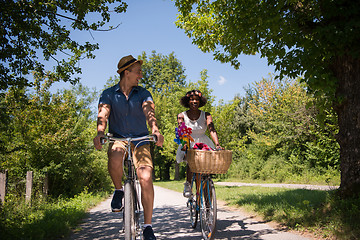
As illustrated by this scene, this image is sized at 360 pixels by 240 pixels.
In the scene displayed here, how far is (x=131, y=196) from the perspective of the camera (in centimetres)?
319

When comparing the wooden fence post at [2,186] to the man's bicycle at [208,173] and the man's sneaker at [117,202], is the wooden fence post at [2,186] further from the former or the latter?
the man's bicycle at [208,173]

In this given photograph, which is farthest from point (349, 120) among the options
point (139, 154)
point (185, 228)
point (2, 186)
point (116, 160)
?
point (2, 186)

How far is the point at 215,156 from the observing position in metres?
4.18

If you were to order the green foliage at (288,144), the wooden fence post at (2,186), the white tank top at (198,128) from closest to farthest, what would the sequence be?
the white tank top at (198,128), the wooden fence post at (2,186), the green foliage at (288,144)

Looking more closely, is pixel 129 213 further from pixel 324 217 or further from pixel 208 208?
pixel 324 217

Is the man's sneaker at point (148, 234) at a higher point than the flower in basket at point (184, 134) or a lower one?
lower

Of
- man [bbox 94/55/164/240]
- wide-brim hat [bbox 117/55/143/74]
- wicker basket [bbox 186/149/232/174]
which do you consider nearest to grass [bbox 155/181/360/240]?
wicker basket [bbox 186/149/232/174]

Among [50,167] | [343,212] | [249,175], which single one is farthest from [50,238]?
[249,175]

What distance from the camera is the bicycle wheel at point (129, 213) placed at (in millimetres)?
3023

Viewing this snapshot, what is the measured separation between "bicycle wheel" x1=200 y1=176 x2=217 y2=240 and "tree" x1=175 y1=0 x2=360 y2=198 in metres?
2.34

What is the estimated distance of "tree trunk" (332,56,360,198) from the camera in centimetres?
495

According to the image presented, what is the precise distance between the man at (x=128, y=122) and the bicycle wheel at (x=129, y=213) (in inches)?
6.5

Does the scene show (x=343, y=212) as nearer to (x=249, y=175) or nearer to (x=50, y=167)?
(x=50, y=167)

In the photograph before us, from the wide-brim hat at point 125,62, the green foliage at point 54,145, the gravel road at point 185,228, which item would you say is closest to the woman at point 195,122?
the gravel road at point 185,228
